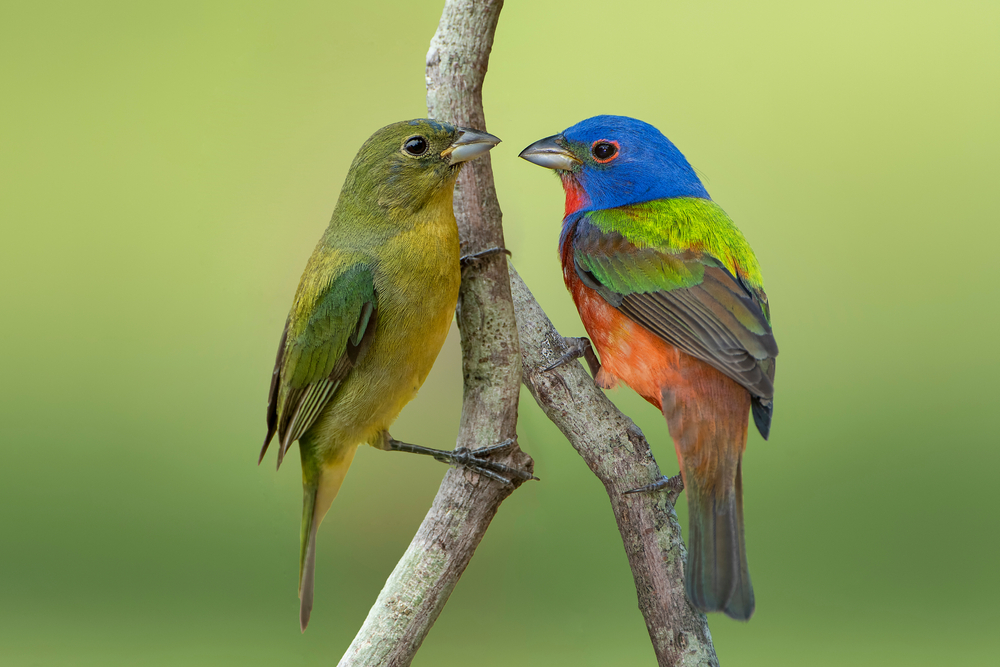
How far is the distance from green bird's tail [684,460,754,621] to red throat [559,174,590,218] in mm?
808

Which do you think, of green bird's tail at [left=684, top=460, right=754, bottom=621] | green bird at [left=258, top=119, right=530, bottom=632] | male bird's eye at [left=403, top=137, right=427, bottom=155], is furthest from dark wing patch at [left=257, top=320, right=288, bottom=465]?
green bird's tail at [left=684, top=460, right=754, bottom=621]

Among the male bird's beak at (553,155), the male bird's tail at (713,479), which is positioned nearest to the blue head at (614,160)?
the male bird's beak at (553,155)

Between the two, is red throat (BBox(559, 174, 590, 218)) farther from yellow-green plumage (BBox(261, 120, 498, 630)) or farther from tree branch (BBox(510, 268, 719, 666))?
yellow-green plumage (BBox(261, 120, 498, 630))

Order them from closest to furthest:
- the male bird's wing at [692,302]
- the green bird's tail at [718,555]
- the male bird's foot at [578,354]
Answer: the green bird's tail at [718,555]
the male bird's wing at [692,302]
the male bird's foot at [578,354]

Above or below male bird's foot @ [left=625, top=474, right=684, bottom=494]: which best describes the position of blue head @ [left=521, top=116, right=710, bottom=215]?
above

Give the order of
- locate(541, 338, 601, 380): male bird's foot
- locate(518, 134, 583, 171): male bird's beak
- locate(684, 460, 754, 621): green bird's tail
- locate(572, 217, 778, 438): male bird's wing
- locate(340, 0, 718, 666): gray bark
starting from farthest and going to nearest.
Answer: locate(518, 134, 583, 171): male bird's beak
locate(541, 338, 601, 380): male bird's foot
locate(340, 0, 718, 666): gray bark
locate(572, 217, 778, 438): male bird's wing
locate(684, 460, 754, 621): green bird's tail

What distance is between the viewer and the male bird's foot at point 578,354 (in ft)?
6.01

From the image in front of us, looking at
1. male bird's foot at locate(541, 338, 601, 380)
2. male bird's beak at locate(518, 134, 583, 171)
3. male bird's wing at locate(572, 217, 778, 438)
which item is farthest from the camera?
male bird's beak at locate(518, 134, 583, 171)

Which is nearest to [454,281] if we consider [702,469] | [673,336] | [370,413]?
[370,413]

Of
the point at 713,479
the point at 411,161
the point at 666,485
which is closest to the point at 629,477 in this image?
the point at 666,485

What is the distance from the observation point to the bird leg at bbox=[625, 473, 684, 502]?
1.72m

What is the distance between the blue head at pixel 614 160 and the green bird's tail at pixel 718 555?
78 centimetres

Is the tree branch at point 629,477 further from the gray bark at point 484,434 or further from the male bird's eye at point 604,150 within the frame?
the male bird's eye at point 604,150

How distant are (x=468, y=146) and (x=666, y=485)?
32.4 inches
